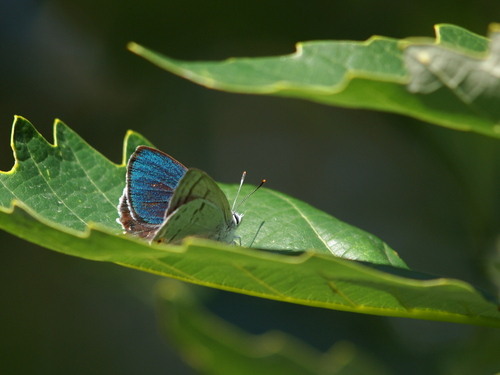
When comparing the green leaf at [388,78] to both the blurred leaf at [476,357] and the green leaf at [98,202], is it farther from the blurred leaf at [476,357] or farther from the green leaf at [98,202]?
the blurred leaf at [476,357]

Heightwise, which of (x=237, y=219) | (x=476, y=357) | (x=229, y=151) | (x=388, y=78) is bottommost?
(x=476, y=357)

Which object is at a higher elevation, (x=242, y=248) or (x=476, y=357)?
(x=242, y=248)

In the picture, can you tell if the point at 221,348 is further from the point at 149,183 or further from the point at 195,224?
the point at 149,183

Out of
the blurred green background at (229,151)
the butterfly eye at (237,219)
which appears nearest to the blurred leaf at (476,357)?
the blurred green background at (229,151)

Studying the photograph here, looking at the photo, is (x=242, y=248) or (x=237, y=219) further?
(x=237, y=219)

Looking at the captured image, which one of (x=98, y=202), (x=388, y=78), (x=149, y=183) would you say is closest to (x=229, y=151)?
(x=149, y=183)

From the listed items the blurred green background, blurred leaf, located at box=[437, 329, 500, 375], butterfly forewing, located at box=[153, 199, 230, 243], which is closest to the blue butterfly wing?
butterfly forewing, located at box=[153, 199, 230, 243]
